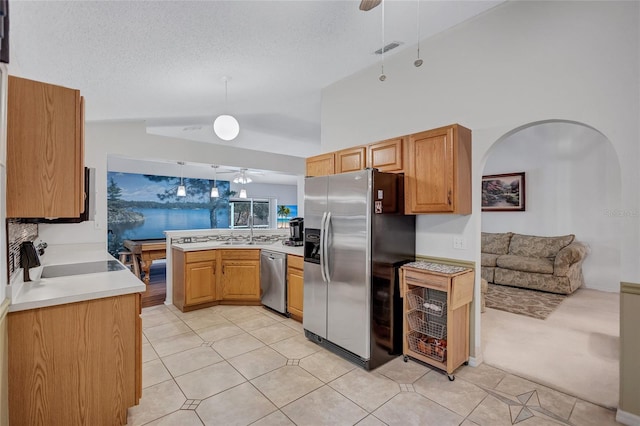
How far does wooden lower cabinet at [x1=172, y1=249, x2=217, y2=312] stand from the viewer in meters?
4.08

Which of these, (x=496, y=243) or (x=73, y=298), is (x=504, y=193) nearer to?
(x=496, y=243)

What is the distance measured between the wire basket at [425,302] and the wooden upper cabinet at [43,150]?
8.50 ft

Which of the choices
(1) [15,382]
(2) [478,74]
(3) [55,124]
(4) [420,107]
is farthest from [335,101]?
(1) [15,382]

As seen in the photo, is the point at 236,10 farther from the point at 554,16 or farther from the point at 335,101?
the point at 554,16

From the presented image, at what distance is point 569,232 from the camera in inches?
210

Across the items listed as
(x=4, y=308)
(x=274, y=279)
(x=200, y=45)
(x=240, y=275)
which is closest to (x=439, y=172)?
(x=200, y=45)

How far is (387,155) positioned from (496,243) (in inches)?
165

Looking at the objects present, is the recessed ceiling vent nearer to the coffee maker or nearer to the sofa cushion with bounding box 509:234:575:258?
the coffee maker

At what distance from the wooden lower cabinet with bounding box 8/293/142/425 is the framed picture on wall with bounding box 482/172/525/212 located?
6.46 m

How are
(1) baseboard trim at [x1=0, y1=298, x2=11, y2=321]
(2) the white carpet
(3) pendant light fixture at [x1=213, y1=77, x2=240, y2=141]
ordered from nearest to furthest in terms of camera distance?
(1) baseboard trim at [x1=0, y1=298, x2=11, y2=321], (2) the white carpet, (3) pendant light fixture at [x1=213, y1=77, x2=240, y2=141]

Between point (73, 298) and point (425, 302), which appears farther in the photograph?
point (425, 302)

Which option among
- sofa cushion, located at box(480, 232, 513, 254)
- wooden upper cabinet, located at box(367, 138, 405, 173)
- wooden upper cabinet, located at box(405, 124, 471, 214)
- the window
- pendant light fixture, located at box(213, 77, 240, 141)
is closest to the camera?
wooden upper cabinet, located at box(405, 124, 471, 214)

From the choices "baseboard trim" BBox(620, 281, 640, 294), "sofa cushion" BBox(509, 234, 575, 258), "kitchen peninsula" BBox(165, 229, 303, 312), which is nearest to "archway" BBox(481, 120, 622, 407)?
"sofa cushion" BBox(509, 234, 575, 258)

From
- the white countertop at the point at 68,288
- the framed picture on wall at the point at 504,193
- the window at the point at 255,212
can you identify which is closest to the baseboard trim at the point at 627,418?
the white countertop at the point at 68,288
